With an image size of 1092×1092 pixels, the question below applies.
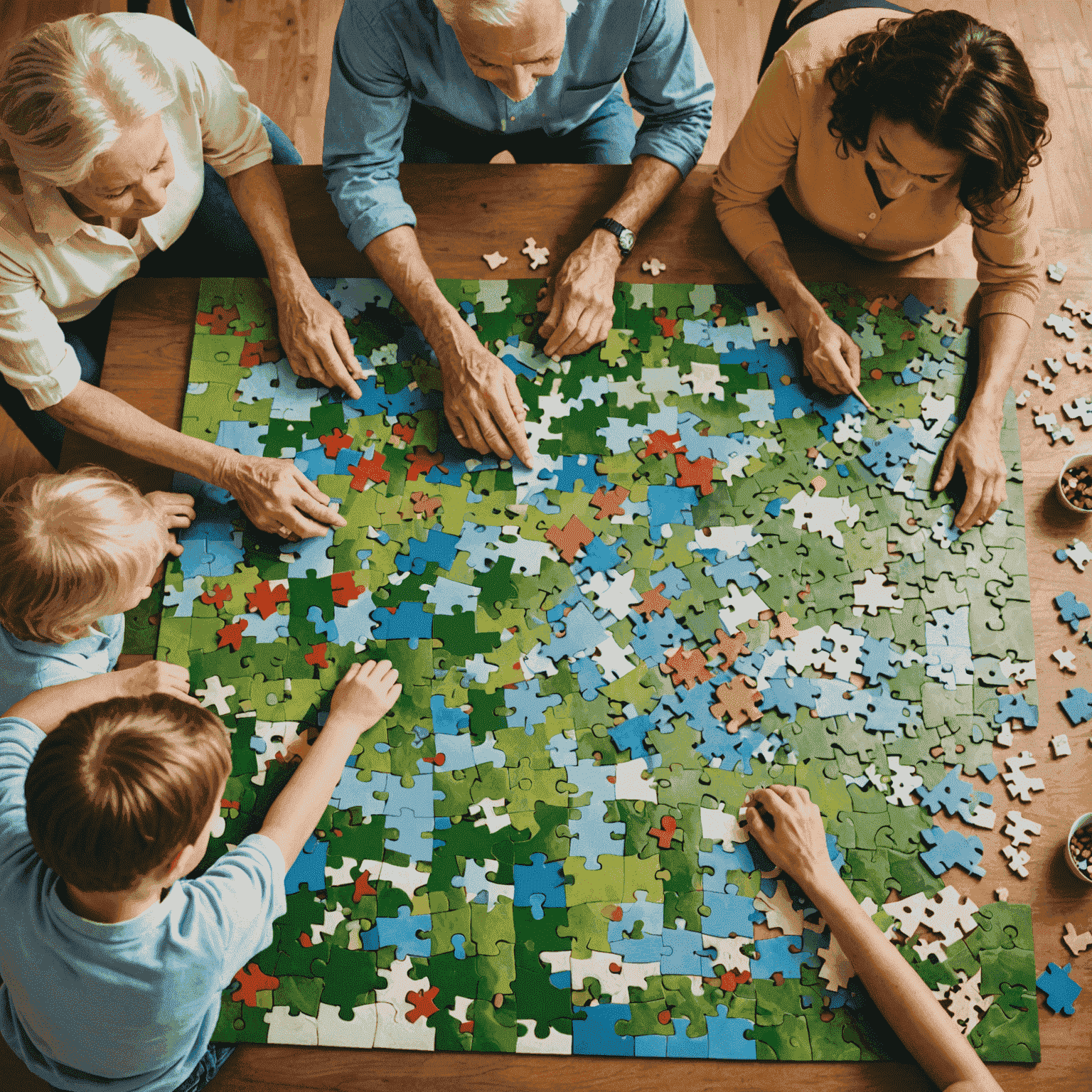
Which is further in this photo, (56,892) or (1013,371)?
(1013,371)

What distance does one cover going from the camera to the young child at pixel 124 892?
1.39 metres

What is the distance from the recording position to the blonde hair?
168 centimetres

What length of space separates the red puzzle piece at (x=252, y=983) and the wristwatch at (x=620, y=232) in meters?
1.86

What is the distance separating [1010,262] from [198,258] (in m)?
2.18

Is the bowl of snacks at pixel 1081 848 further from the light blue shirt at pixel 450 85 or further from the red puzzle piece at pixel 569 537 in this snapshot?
the light blue shirt at pixel 450 85

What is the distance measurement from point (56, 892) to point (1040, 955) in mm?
1912

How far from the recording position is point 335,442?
6.94 ft

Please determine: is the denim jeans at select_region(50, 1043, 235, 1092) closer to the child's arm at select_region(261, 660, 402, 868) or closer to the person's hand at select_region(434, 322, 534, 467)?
the child's arm at select_region(261, 660, 402, 868)

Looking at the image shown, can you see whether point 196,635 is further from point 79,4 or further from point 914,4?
point 914,4

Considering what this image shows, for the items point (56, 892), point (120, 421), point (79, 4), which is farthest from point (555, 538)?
point (79, 4)

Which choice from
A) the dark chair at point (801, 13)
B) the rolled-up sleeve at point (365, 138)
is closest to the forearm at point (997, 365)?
the dark chair at point (801, 13)

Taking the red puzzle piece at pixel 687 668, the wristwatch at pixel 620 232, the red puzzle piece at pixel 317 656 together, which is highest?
the wristwatch at pixel 620 232

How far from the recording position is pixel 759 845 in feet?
5.92

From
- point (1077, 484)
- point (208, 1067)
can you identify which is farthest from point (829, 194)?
point (208, 1067)
